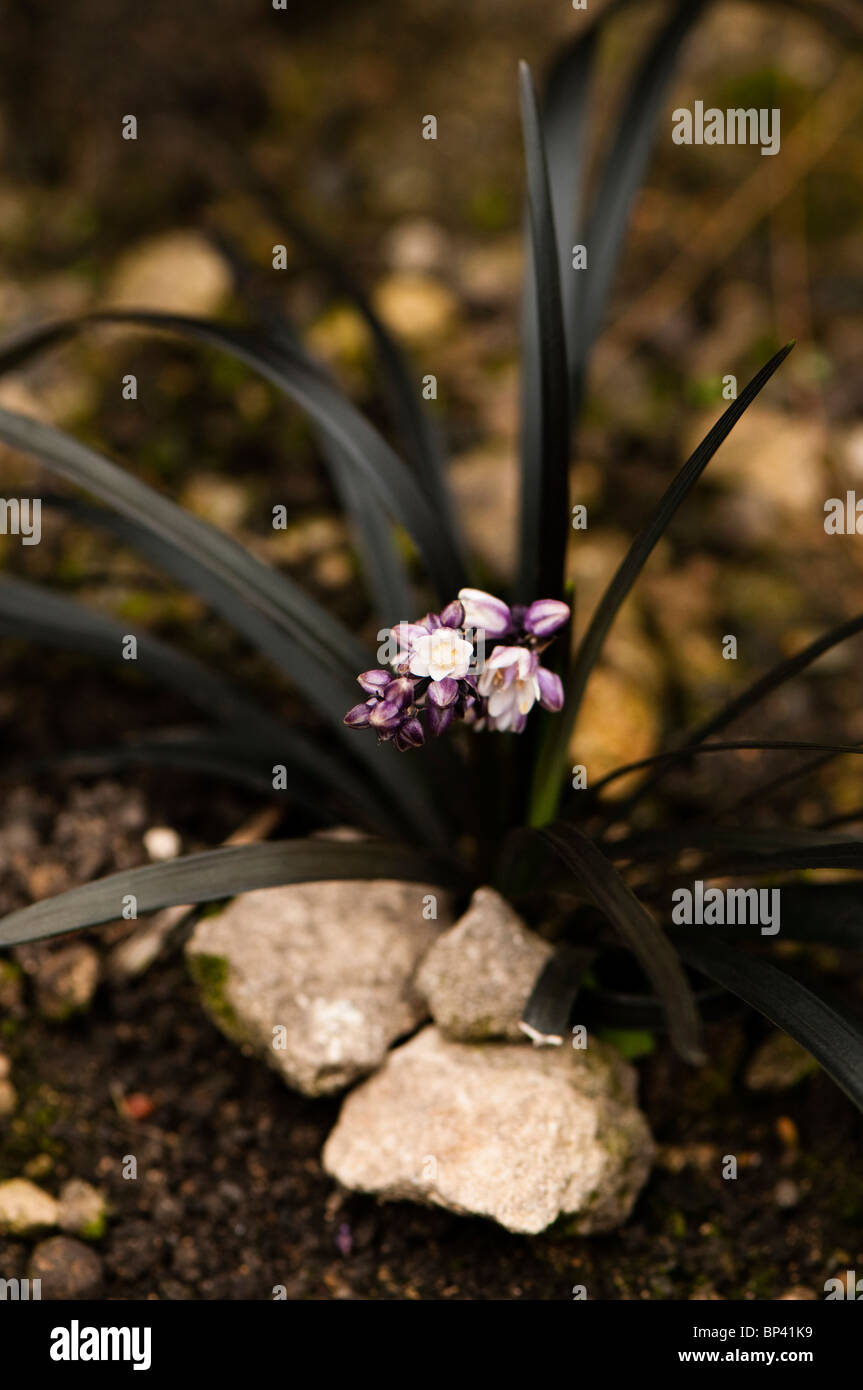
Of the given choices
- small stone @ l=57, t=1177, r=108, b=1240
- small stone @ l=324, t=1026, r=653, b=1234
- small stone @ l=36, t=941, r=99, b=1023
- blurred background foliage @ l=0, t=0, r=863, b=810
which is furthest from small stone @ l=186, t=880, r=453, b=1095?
blurred background foliage @ l=0, t=0, r=863, b=810

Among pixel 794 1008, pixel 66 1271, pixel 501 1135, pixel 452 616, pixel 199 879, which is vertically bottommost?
pixel 66 1271

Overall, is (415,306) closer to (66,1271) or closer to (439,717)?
(439,717)

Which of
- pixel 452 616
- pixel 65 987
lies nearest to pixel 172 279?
pixel 65 987

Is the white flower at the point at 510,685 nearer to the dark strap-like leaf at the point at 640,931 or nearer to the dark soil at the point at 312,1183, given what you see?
the dark strap-like leaf at the point at 640,931

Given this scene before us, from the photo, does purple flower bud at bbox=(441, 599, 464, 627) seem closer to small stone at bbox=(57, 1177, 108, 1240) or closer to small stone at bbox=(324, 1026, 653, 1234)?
small stone at bbox=(324, 1026, 653, 1234)
